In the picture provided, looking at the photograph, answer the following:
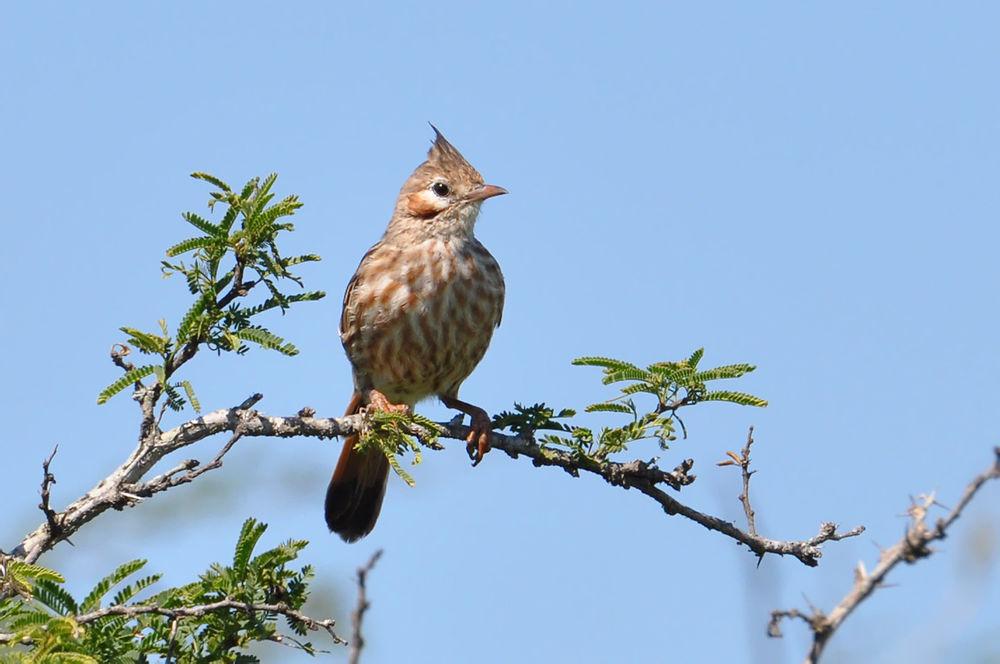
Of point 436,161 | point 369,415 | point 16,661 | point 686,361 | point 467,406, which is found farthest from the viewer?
point 436,161

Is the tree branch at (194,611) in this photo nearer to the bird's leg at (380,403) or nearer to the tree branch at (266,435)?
the tree branch at (266,435)

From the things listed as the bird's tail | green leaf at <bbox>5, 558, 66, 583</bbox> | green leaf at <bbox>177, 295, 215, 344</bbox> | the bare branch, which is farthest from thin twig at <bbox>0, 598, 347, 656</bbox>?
the bird's tail

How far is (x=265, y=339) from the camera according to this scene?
5.15m

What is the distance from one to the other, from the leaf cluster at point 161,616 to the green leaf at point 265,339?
0.66 metres

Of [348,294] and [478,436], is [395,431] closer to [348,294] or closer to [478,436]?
[478,436]

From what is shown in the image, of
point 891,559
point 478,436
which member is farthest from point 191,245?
point 891,559

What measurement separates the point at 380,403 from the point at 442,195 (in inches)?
71.8

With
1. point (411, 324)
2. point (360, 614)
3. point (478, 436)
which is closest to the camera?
Result: point (360, 614)

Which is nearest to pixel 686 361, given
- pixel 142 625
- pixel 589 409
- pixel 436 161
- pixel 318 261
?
pixel 589 409

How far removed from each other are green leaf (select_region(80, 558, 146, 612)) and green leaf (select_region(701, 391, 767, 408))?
2.26 m

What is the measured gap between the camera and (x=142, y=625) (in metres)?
4.80

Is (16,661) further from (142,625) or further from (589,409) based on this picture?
(589,409)

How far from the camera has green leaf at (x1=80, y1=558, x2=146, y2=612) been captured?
4.58 meters

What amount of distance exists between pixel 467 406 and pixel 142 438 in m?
2.68
